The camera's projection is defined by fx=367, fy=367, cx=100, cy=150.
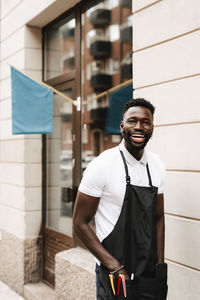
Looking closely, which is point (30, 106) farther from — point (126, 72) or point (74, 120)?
point (126, 72)

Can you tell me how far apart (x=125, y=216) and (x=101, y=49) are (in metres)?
29.1

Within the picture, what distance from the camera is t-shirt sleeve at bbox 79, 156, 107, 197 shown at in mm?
2422

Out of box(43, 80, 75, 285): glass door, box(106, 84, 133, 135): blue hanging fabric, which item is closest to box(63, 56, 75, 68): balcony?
box(43, 80, 75, 285): glass door

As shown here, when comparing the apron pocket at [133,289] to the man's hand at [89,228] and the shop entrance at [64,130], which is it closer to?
the man's hand at [89,228]

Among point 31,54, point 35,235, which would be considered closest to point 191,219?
point 35,235

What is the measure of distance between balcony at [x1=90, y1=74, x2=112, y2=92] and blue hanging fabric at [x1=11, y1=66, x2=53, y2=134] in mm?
22338

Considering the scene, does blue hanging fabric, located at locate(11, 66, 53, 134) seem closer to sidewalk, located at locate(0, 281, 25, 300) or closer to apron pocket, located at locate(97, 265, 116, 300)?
sidewalk, located at locate(0, 281, 25, 300)

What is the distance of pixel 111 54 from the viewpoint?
3030cm

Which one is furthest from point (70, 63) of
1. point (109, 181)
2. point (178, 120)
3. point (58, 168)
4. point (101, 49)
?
point (101, 49)

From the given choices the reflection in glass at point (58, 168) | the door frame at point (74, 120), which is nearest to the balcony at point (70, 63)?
the door frame at point (74, 120)

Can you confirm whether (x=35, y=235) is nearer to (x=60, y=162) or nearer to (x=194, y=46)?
(x=60, y=162)

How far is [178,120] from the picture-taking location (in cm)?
333

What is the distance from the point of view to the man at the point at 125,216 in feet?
7.91

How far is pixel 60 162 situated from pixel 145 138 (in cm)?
412
